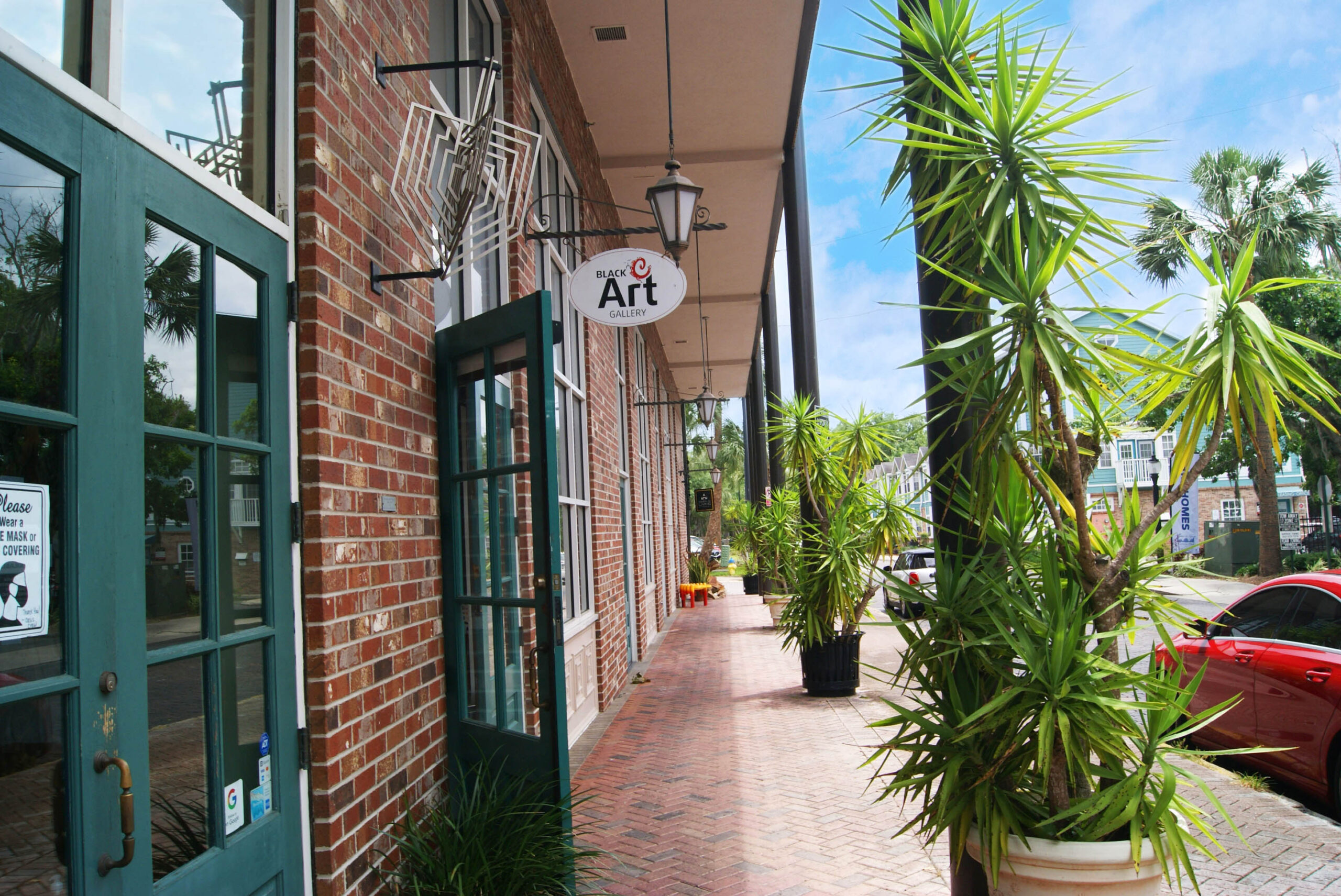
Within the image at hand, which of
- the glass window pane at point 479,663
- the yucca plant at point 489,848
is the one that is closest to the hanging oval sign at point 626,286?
the glass window pane at point 479,663

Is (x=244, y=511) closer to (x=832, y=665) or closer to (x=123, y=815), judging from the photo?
(x=123, y=815)

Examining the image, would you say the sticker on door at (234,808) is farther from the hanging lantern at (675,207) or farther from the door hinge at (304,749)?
the hanging lantern at (675,207)

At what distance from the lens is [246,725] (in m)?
2.38

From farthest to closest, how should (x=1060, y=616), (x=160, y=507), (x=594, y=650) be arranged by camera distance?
(x=594, y=650), (x=1060, y=616), (x=160, y=507)

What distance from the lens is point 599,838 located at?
4434 mm

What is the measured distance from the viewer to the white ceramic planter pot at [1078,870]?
2.61 meters

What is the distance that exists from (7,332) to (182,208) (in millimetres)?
678

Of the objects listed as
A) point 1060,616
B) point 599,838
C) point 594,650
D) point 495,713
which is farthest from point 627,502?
point 1060,616

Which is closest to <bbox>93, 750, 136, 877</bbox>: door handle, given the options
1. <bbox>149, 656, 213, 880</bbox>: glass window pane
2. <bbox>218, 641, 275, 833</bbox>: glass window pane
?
<bbox>149, 656, 213, 880</bbox>: glass window pane

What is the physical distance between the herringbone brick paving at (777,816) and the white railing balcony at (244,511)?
2185 millimetres

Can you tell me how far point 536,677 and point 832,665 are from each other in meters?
4.97

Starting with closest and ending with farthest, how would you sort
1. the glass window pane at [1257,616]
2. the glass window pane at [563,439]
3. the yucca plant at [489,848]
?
the yucca plant at [489,848] < the glass window pane at [1257,616] < the glass window pane at [563,439]

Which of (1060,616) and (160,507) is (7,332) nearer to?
(160,507)

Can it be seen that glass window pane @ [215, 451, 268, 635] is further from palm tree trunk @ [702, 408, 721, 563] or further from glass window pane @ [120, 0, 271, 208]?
palm tree trunk @ [702, 408, 721, 563]
